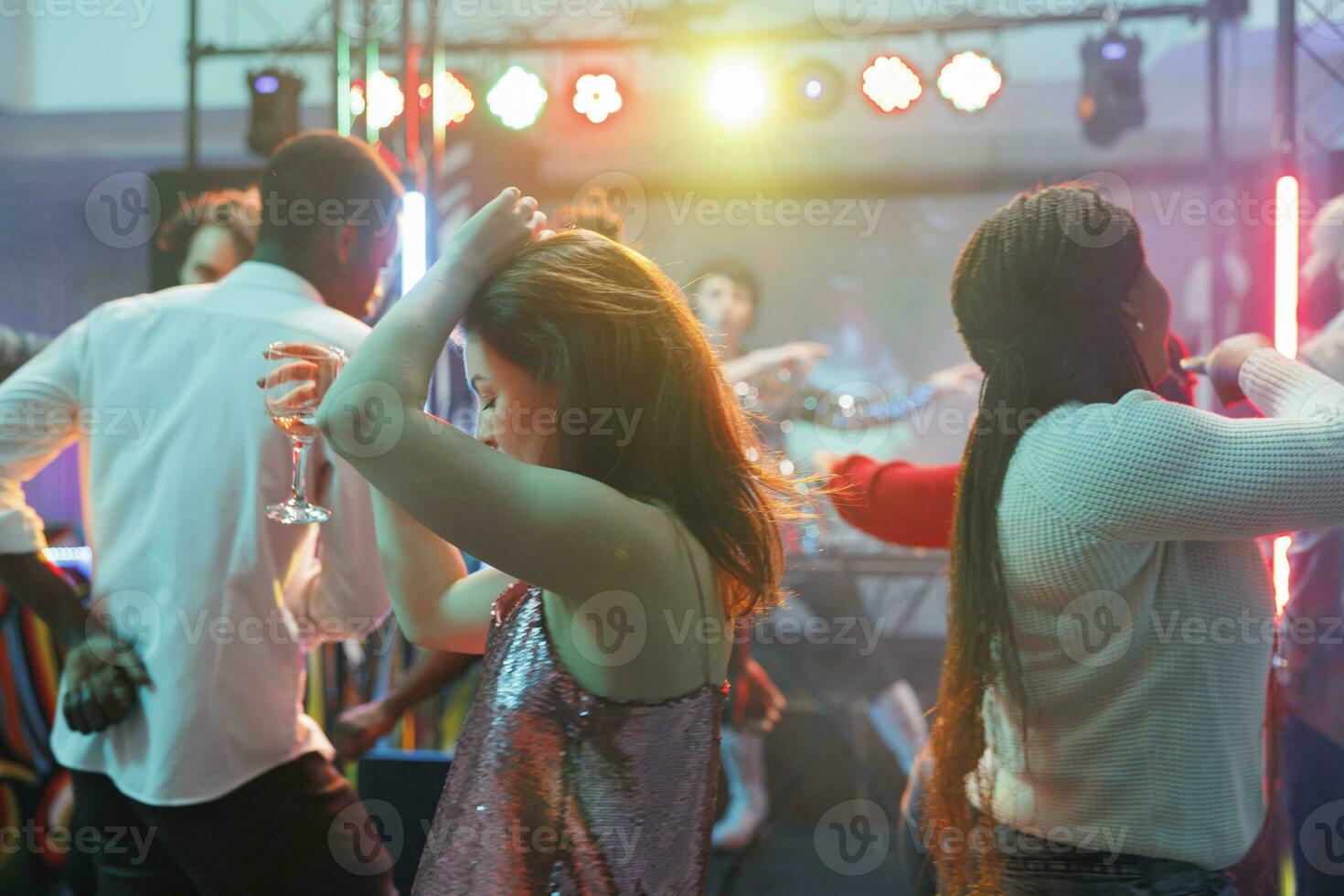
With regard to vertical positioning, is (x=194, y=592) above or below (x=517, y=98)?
below

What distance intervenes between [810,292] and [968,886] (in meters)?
5.71

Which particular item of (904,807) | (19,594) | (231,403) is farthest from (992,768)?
(19,594)

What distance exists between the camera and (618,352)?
100 cm

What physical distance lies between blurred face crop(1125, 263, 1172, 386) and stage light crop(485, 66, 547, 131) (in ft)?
13.2

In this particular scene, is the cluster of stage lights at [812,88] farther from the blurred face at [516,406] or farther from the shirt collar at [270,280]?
the blurred face at [516,406]

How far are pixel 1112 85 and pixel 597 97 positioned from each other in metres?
2.32

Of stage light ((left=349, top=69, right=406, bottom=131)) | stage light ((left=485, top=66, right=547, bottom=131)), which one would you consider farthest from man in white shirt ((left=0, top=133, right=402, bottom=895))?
stage light ((left=485, top=66, right=547, bottom=131))

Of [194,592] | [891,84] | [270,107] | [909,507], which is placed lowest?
[194,592]

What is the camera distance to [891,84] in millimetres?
5242

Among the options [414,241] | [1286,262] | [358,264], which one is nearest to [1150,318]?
[358,264]

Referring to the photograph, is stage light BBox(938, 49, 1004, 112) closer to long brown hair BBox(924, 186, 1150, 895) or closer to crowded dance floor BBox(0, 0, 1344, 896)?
crowded dance floor BBox(0, 0, 1344, 896)

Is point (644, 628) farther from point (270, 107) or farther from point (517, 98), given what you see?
point (270, 107)

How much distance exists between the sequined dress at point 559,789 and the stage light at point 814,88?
467 cm

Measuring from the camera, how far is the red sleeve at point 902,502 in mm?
1602
